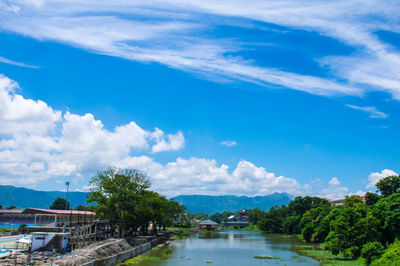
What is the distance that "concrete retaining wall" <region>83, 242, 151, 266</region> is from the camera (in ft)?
117

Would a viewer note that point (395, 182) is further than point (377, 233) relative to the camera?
Yes

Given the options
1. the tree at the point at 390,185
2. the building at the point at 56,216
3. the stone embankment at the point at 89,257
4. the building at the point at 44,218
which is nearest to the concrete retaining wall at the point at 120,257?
the stone embankment at the point at 89,257

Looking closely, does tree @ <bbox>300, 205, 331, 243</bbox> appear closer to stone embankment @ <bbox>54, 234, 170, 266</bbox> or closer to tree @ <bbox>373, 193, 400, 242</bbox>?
tree @ <bbox>373, 193, 400, 242</bbox>

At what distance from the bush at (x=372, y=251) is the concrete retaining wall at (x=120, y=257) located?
3094 cm

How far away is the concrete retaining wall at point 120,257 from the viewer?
35625 mm

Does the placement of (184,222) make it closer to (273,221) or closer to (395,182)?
(273,221)

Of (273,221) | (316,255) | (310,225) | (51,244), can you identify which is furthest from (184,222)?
(51,244)

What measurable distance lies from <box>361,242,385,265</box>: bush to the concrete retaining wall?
3094 cm

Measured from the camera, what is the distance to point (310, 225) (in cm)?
8000

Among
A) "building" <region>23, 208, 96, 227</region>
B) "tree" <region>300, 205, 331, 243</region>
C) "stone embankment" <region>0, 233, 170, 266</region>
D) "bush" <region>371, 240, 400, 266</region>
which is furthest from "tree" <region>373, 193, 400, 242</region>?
"building" <region>23, 208, 96, 227</region>

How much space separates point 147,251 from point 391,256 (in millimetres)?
38794

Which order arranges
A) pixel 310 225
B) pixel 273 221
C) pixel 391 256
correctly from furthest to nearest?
pixel 273 221 → pixel 310 225 → pixel 391 256

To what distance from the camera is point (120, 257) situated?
139 ft

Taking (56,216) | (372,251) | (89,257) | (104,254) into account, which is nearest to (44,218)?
(56,216)
